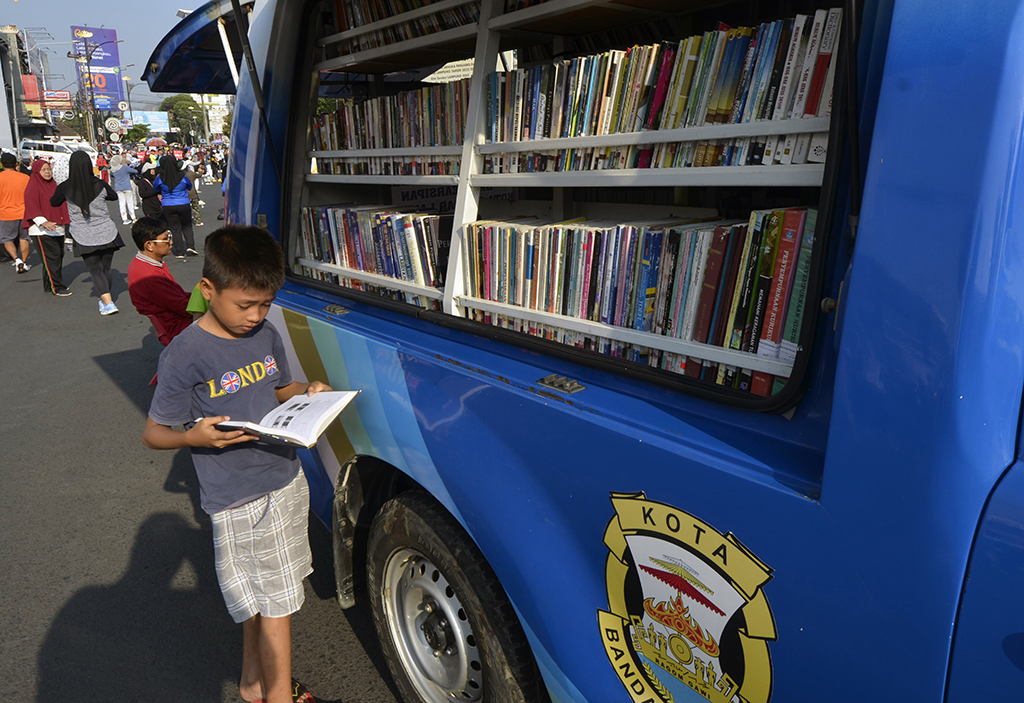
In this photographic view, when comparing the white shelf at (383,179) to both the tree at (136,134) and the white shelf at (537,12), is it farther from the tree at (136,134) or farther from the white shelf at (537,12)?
the tree at (136,134)

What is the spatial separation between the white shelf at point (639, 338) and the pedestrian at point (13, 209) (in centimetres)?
1045

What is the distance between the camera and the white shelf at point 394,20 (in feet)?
7.16

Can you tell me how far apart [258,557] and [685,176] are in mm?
1661

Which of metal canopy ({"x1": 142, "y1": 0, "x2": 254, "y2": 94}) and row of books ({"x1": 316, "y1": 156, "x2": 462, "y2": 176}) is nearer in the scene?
row of books ({"x1": 316, "y1": 156, "x2": 462, "y2": 176})

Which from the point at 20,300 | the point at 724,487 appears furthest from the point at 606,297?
the point at 20,300

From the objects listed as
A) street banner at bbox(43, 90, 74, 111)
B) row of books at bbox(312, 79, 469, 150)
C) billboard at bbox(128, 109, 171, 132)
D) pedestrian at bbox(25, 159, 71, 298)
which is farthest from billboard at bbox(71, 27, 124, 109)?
row of books at bbox(312, 79, 469, 150)

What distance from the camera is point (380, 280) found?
8.43 ft

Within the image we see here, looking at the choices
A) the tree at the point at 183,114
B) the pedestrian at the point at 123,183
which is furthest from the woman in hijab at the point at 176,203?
the tree at the point at 183,114

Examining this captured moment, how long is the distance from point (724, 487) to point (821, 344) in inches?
12.2

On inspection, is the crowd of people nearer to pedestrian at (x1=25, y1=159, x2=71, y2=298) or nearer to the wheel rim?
pedestrian at (x1=25, y1=159, x2=71, y2=298)

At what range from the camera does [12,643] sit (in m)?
2.70

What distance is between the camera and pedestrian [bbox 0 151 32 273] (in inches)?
401

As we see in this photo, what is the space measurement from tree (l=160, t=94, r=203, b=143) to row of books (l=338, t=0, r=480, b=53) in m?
90.2

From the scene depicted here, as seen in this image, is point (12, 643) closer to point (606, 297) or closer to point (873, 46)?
point (606, 297)
